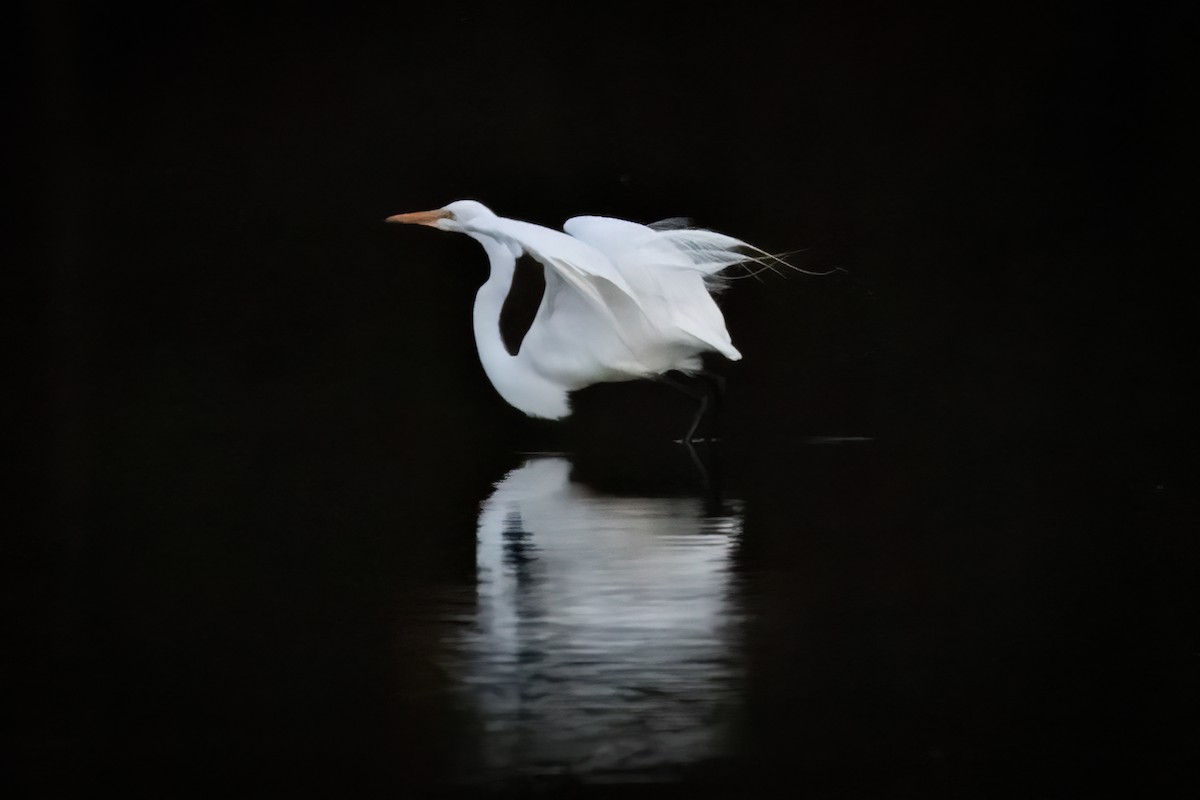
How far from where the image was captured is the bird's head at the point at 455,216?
12.3 ft

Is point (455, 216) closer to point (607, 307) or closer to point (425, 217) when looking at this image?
point (425, 217)

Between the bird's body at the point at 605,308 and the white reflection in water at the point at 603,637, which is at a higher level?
the bird's body at the point at 605,308

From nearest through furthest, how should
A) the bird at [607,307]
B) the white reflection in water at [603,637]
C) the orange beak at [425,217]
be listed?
1. the white reflection in water at [603,637]
2. the bird at [607,307]
3. the orange beak at [425,217]

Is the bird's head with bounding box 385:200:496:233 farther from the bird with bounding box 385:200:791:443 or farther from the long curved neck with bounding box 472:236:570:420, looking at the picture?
the long curved neck with bounding box 472:236:570:420

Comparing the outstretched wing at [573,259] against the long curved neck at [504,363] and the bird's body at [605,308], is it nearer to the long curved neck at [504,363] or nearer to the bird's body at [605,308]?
the bird's body at [605,308]

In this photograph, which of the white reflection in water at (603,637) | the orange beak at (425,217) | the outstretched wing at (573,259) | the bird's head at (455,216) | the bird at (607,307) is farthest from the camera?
the orange beak at (425,217)

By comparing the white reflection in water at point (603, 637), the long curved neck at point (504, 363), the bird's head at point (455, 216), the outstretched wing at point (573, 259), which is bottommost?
the white reflection in water at point (603, 637)

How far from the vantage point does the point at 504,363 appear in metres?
3.76

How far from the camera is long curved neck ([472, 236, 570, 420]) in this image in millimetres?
3748

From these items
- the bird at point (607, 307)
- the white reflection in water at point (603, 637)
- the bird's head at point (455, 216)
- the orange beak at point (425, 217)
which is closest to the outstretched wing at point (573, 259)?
the bird at point (607, 307)

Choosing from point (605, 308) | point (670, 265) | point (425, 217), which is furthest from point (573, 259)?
point (425, 217)

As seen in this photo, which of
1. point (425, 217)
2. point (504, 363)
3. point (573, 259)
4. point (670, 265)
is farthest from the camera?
point (425, 217)

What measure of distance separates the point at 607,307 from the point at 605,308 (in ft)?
0.14

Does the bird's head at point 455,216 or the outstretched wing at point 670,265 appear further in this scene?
the bird's head at point 455,216
